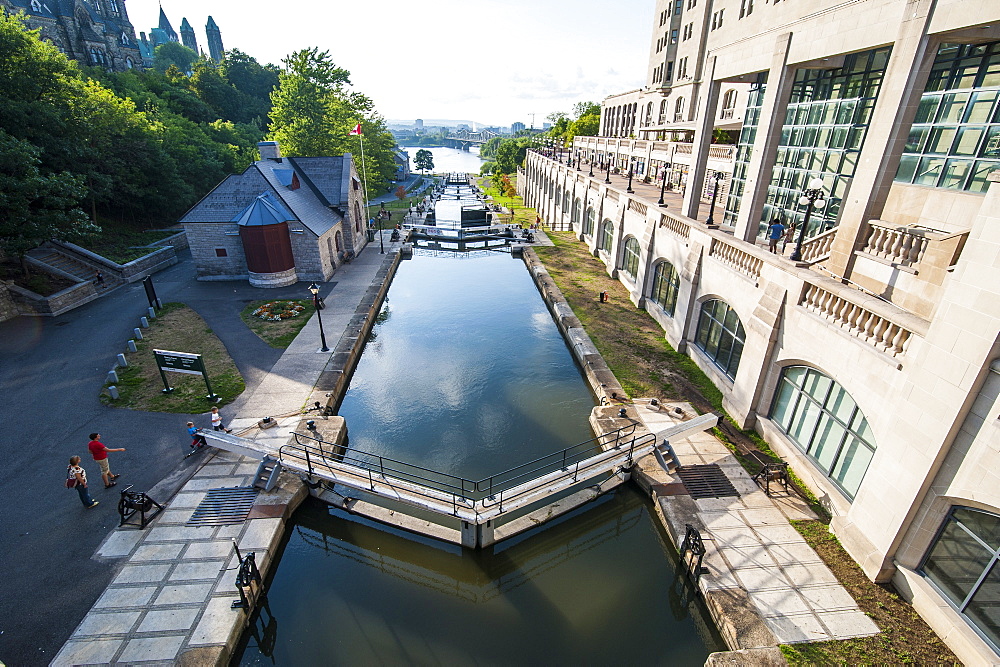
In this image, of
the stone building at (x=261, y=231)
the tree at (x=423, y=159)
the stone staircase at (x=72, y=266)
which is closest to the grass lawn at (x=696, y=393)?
the stone building at (x=261, y=231)

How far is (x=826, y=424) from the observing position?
11648 mm

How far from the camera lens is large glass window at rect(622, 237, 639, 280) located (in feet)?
88.5

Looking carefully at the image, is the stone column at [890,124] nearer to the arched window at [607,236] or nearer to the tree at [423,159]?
the arched window at [607,236]

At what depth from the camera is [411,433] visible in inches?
612

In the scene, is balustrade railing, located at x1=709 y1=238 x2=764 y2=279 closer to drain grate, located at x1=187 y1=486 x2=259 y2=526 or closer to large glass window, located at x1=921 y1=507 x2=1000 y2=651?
large glass window, located at x1=921 y1=507 x2=1000 y2=651

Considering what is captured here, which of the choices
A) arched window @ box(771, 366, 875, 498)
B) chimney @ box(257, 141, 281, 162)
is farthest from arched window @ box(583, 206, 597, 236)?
arched window @ box(771, 366, 875, 498)

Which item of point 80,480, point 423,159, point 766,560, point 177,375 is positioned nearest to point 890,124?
point 766,560

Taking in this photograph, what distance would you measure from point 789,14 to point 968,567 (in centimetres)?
2074

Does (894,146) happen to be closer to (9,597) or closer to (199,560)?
(199,560)

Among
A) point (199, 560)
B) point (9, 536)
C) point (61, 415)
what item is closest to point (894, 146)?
point (199, 560)

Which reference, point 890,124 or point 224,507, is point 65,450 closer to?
point 224,507

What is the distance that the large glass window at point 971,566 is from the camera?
7.73 meters

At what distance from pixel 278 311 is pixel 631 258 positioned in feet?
68.8

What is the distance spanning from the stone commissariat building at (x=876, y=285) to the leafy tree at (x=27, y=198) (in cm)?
2992
